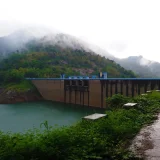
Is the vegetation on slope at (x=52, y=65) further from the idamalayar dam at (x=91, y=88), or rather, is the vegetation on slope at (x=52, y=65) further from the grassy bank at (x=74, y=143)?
the grassy bank at (x=74, y=143)

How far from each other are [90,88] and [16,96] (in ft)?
45.8

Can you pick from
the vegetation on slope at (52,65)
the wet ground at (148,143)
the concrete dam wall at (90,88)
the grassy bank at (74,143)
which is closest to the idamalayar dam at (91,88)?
the concrete dam wall at (90,88)

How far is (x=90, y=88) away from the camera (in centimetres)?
2858

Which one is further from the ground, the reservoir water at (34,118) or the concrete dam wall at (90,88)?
the concrete dam wall at (90,88)

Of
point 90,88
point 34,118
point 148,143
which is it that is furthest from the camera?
point 90,88

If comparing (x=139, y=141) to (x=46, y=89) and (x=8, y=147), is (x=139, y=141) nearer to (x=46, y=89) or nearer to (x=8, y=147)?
(x=8, y=147)

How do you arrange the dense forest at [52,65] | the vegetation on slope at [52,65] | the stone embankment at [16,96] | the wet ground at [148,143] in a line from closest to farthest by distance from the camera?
1. the wet ground at [148,143]
2. the stone embankment at [16,96]
3. the vegetation on slope at [52,65]
4. the dense forest at [52,65]

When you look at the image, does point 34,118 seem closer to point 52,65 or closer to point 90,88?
point 90,88

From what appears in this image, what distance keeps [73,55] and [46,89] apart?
→ 2869 cm

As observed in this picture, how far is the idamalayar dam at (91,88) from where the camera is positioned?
23.1m

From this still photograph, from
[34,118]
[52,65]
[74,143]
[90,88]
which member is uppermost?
[52,65]

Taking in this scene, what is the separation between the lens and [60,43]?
253ft

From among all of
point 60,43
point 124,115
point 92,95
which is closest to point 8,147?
point 124,115

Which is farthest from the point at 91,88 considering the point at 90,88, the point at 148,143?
the point at 148,143
